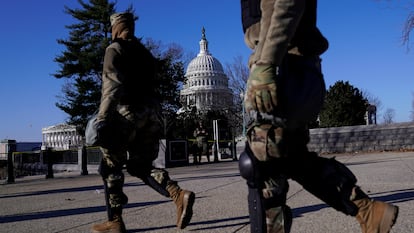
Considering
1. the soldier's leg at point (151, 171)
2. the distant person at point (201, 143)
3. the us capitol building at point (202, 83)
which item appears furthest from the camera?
the us capitol building at point (202, 83)

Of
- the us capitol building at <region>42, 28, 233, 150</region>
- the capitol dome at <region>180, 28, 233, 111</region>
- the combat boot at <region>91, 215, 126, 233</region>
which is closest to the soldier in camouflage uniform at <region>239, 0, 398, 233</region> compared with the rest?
the combat boot at <region>91, 215, 126, 233</region>

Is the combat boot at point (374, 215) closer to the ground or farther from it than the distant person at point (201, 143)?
closer to the ground

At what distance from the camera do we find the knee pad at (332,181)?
2.08 metres

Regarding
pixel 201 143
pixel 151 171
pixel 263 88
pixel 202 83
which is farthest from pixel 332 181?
pixel 202 83

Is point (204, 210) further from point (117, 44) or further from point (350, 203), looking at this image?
point (350, 203)

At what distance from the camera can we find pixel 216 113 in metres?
61.9

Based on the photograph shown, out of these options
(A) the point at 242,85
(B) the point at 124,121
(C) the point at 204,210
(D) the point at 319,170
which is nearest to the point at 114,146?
(B) the point at 124,121

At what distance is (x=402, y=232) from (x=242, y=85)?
139 feet

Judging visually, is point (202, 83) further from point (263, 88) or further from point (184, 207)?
point (263, 88)

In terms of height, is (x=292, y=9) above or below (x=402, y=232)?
above

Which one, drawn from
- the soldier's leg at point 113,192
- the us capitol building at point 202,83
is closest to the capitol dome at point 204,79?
the us capitol building at point 202,83

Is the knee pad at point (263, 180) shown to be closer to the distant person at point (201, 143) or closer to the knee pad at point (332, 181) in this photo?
the knee pad at point (332, 181)

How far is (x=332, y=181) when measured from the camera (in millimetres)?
2080

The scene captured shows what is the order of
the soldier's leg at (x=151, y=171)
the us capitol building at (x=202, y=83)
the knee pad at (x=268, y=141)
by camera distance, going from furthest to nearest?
the us capitol building at (x=202, y=83) → the soldier's leg at (x=151, y=171) → the knee pad at (x=268, y=141)
